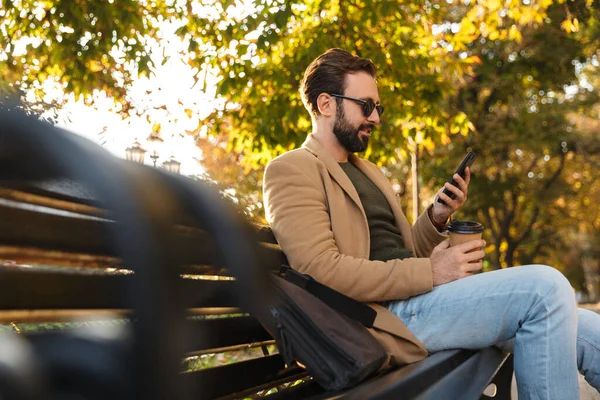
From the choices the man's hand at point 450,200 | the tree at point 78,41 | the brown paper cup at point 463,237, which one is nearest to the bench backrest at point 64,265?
the brown paper cup at point 463,237

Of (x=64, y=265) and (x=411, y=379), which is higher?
(x=64, y=265)

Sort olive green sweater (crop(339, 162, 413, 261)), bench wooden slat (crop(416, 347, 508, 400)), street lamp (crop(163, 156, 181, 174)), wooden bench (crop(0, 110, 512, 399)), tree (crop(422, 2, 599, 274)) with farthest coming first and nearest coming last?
tree (crop(422, 2, 599, 274)) < olive green sweater (crop(339, 162, 413, 261)) < bench wooden slat (crop(416, 347, 508, 400)) < street lamp (crop(163, 156, 181, 174)) < wooden bench (crop(0, 110, 512, 399))

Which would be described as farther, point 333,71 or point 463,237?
point 333,71

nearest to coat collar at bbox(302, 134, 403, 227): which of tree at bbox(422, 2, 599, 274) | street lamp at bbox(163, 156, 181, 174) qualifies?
street lamp at bbox(163, 156, 181, 174)

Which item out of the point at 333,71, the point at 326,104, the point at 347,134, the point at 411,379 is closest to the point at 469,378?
the point at 411,379

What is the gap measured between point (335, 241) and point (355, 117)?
804 mm

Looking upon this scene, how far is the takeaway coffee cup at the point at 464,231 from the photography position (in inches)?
113

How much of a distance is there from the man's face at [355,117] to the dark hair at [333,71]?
0.03 metres

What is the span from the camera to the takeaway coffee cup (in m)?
2.87

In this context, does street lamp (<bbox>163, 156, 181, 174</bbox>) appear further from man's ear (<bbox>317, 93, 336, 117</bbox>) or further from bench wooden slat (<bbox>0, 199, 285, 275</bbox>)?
man's ear (<bbox>317, 93, 336, 117</bbox>)

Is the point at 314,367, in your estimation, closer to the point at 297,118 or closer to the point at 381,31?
the point at 297,118

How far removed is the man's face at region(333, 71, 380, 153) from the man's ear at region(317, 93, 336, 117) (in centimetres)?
2

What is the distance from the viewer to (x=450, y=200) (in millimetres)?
3346

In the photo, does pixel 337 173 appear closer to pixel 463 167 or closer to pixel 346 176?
pixel 346 176
